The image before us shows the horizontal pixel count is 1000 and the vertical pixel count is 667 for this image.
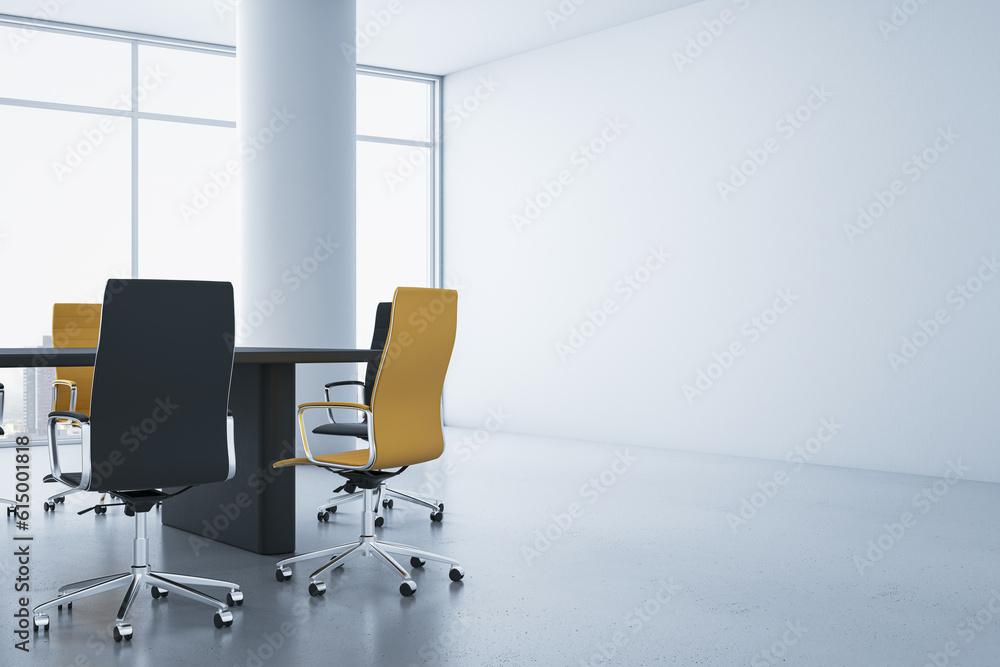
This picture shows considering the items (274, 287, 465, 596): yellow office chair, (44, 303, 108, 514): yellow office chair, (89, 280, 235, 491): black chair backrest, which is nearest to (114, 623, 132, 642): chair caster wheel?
(89, 280, 235, 491): black chair backrest

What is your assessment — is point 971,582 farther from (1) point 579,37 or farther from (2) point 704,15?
(1) point 579,37

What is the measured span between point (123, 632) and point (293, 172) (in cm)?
473

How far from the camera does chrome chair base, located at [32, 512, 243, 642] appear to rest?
3.17m

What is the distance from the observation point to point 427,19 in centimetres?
870

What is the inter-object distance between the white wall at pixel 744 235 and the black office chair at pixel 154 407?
16.7 feet

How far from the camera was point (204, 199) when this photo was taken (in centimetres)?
920

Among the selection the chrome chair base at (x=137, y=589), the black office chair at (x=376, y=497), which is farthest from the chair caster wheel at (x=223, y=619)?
the black office chair at (x=376, y=497)

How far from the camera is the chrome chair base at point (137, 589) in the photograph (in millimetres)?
3166

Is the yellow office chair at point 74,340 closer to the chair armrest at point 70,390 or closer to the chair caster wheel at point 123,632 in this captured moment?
the chair armrest at point 70,390

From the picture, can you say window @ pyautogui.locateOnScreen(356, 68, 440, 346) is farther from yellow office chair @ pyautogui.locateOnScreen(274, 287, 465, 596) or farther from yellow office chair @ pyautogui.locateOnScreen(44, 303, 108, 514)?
yellow office chair @ pyautogui.locateOnScreen(274, 287, 465, 596)

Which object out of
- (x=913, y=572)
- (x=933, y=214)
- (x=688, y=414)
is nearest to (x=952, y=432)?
(x=933, y=214)

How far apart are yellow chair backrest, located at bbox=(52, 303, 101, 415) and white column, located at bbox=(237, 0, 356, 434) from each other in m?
1.63

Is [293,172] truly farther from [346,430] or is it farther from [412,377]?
[412,377]

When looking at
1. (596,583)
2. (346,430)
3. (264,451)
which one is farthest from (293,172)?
(596,583)
